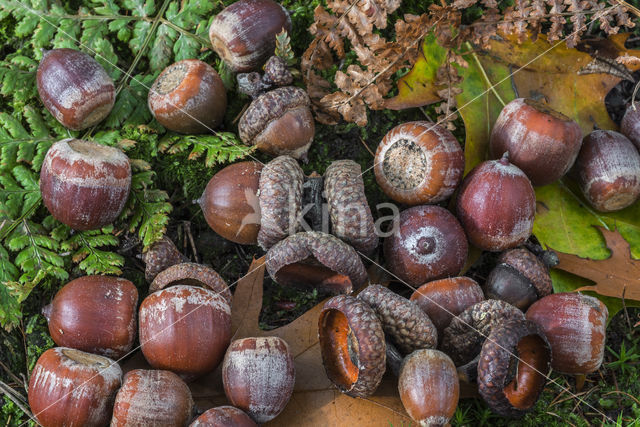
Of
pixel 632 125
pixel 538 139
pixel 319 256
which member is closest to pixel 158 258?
pixel 319 256

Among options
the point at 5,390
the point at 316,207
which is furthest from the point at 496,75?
the point at 5,390

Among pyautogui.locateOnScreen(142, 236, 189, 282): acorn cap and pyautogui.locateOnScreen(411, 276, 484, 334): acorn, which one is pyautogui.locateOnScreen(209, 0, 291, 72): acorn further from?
pyautogui.locateOnScreen(411, 276, 484, 334): acorn

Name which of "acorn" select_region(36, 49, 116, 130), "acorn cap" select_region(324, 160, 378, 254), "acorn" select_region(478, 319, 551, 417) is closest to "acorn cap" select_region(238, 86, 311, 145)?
"acorn cap" select_region(324, 160, 378, 254)

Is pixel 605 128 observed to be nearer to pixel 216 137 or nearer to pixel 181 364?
pixel 216 137

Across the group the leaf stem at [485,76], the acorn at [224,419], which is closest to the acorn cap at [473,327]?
the acorn at [224,419]

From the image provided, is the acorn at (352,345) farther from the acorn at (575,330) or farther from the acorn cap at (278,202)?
the acorn at (575,330)

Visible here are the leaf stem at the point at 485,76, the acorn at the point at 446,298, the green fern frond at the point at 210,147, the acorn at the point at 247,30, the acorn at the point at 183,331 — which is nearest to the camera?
the acorn at the point at 183,331
